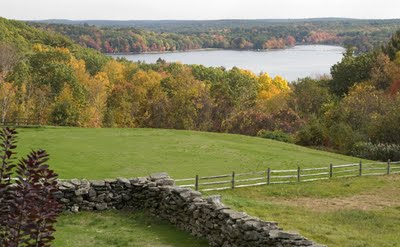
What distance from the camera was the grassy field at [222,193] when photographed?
18.2 m

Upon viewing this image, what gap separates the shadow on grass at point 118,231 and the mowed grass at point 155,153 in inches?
324

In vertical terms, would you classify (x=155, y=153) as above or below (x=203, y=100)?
above

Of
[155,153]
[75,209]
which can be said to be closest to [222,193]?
[75,209]

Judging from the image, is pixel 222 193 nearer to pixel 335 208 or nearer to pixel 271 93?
pixel 335 208

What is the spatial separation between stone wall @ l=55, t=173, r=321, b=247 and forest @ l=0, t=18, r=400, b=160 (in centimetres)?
3287

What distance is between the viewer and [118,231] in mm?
17875

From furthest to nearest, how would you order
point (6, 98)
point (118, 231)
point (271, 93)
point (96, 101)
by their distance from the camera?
1. point (271, 93)
2. point (96, 101)
3. point (6, 98)
4. point (118, 231)

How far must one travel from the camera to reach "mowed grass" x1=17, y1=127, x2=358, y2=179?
30891 millimetres

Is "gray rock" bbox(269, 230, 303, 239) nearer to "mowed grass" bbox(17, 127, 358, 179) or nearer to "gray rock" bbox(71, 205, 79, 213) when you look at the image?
"gray rock" bbox(71, 205, 79, 213)

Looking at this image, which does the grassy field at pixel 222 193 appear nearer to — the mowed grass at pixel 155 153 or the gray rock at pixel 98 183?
the mowed grass at pixel 155 153

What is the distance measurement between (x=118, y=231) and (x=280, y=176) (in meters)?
14.6

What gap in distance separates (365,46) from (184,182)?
169625 millimetres

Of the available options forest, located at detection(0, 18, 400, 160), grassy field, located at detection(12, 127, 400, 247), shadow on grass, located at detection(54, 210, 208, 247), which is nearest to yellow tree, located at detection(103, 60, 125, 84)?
forest, located at detection(0, 18, 400, 160)

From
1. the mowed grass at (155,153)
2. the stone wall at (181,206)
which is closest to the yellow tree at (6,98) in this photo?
the mowed grass at (155,153)
